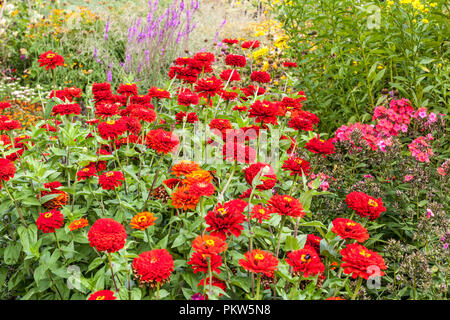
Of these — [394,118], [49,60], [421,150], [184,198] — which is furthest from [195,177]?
[394,118]

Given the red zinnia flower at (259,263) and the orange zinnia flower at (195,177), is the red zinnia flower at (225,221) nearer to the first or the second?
the red zinnia flower at (259,263)

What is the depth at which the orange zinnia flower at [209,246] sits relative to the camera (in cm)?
121

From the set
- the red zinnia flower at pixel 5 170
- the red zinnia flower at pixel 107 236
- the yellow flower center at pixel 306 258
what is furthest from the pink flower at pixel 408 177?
the red zinnia flower at pixel 5 170

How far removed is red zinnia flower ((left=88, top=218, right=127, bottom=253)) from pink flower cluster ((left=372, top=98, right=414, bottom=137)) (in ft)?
6.21

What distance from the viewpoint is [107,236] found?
1.24m

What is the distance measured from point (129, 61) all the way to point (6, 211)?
3254 millimetres

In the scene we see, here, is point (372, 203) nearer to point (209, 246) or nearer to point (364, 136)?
point (209, 246)

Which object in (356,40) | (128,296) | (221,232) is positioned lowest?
(128,296)

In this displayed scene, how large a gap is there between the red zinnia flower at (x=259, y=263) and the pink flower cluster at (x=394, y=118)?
1.61 meters

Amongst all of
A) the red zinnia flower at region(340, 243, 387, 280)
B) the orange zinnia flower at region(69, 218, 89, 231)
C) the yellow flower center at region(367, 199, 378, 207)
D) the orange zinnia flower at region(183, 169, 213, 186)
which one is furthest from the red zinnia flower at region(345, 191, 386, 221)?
the orange zinnia flower at region(69, 218, 89, 231)

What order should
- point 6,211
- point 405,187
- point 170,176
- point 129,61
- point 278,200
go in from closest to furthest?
1. point 278,200
2. point 6,211
3. point 170,176
4. point 405,187
5. point 129,61
